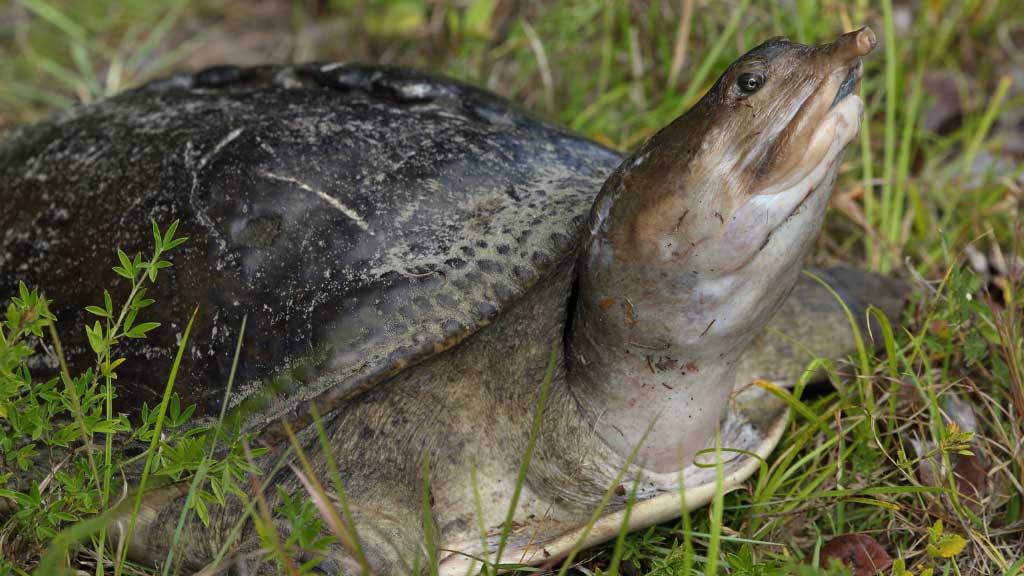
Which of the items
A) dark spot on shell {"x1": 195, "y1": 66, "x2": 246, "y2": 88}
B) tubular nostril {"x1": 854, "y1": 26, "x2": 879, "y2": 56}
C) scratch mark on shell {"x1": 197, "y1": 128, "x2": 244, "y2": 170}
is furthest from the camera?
dark spot on shell {"x1": 195, "y1": 66, "x2": 246, "y2": 88}

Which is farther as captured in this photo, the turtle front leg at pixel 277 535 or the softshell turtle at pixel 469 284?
the turtle front leg at pixel 277 535

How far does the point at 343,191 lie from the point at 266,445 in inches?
20.1

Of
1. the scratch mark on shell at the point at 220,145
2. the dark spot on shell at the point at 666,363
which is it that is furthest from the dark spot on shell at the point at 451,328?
the scratch mark on shell at the point at 220,145

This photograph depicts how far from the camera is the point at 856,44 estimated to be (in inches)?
56.3

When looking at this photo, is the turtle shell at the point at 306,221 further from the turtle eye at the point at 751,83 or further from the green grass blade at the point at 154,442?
the turtle eye at the point at 751,83

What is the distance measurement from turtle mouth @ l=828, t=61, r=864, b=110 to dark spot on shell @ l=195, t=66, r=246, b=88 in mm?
1498

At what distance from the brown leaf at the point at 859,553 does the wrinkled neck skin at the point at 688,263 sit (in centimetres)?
36

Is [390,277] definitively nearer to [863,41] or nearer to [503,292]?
[503,292]

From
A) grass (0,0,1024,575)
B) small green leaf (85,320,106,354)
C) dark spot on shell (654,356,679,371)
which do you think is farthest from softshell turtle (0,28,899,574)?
small green leaf (85,320,106,354)

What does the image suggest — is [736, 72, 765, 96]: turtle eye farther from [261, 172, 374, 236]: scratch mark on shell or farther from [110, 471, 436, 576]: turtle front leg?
[110, 471, 436, 576]: turtle front leg

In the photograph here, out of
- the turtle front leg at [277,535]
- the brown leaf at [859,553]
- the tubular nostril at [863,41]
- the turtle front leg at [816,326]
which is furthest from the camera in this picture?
the turtle front leg at [816,326]

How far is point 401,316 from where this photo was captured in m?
1.68

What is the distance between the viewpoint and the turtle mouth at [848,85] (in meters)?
1.46

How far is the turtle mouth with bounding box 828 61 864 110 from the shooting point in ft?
4.77
